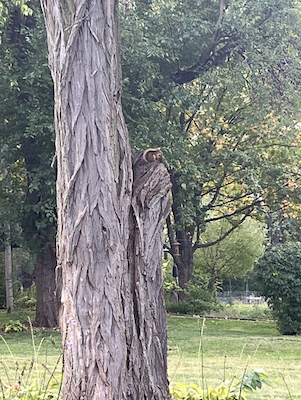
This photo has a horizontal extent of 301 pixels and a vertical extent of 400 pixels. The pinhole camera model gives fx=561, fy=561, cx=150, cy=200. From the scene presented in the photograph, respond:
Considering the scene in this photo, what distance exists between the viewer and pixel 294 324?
1348cm

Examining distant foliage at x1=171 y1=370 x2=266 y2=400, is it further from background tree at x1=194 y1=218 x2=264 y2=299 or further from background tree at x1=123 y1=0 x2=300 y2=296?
background tree at x1=194 y1=218 x2=264 y2=299

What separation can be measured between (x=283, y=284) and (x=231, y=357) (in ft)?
16.7

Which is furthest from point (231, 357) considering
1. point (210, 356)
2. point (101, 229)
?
point (101, 229)

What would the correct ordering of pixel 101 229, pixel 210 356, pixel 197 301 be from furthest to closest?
pixel 197 301 → pixel 210 356 → pixel 101 229

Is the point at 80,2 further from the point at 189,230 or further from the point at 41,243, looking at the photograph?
the point at 189,230

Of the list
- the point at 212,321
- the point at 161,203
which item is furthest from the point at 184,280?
the point at 161,203

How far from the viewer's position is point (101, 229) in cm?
373

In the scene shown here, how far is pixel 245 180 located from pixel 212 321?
15.2 ft

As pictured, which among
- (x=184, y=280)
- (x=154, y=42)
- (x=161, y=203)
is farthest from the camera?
(x=184, y=280)

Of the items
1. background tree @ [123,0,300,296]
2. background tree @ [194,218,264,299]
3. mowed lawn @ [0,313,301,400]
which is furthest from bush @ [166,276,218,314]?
background tree @ [194,218,264,299]

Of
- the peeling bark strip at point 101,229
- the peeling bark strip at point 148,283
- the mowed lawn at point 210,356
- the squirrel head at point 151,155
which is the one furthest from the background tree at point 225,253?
the peeling bark strip at point 101,229

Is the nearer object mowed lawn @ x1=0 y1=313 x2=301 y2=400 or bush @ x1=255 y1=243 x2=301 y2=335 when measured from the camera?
mowed lawn @ x1=0 y1=313 x2=301 y2=400

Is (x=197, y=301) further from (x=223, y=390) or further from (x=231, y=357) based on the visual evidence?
(x=223, y=390)

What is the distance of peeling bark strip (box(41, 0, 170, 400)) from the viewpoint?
3592 mm
